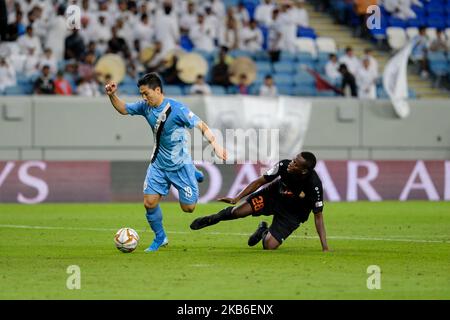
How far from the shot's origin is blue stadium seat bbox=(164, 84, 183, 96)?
1067 inches

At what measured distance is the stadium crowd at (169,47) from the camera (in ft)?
87.0

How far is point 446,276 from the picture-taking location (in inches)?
472

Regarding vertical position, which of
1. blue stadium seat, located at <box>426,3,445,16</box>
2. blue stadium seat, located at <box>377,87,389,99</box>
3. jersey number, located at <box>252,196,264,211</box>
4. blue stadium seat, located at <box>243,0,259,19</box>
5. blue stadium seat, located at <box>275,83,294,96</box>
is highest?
blue stadium seat, located at <box>243,0,259,19</box>

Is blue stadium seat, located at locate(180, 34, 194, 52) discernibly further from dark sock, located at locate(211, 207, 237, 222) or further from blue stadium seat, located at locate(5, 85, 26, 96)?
dark sock, located at locate(211, 207, 237, 222)

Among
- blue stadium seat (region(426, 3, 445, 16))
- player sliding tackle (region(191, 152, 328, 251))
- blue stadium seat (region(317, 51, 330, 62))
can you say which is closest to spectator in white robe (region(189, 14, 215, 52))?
blue stadium seat (region(317, 51, 330, 62))

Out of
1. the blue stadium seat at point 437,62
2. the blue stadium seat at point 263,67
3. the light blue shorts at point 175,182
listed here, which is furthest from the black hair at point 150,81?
the blue stadium seat at point 437,62

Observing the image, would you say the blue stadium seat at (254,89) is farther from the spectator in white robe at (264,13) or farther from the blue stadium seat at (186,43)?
the spectator in white robe at (264,13)

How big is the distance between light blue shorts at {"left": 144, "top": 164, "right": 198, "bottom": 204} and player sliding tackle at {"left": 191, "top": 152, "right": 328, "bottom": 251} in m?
0.35

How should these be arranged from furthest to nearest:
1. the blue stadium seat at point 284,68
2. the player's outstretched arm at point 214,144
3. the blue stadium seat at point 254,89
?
the blue stadium seat at point 284,68, the blue stadium seat at point 254,89, the player's outstretched arm at point 214,144

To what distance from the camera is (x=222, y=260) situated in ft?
44.4

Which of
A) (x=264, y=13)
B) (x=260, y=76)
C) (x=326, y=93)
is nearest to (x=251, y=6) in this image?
(x=264, y=13)

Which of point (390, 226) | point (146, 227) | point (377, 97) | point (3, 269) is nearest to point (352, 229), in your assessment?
point (390, 226)

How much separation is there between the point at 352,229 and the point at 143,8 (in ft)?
36.1

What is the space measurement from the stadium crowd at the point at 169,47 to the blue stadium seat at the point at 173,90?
0.45 feet
